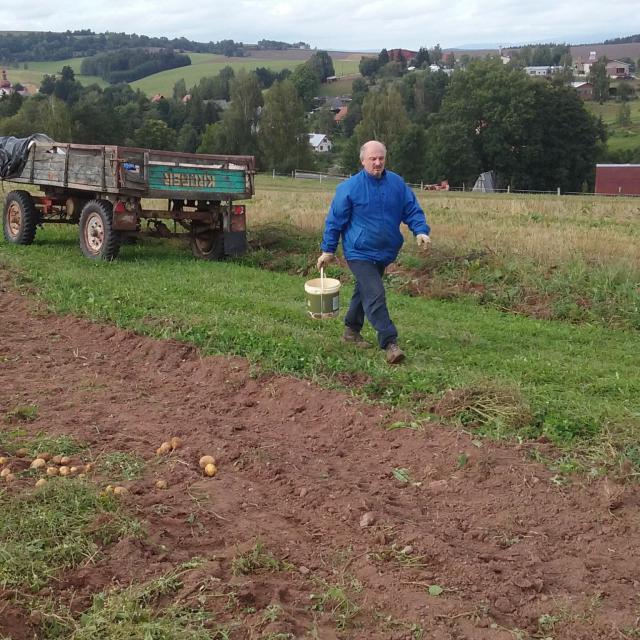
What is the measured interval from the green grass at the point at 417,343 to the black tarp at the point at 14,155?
2.19 metres

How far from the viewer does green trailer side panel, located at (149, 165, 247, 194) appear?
12.6 metres

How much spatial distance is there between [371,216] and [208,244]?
22.9ft

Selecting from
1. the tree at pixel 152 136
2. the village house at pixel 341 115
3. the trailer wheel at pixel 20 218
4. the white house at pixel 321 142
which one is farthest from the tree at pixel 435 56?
the trailer wheel at pixel 20 218

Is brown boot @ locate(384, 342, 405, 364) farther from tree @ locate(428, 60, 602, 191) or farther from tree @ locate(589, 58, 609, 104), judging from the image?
tree @ locate(589, 58, 609, 104)

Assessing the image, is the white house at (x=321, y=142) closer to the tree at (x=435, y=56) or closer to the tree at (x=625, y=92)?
the tree at (x=625, y=92)

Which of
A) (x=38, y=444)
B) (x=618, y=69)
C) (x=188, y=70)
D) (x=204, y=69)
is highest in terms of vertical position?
(x=618, y=69)

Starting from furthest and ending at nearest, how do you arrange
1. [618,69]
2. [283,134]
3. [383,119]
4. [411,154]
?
[618,69]
[283,134]
[383,119]
[411,154]

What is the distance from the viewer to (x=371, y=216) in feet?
25.4

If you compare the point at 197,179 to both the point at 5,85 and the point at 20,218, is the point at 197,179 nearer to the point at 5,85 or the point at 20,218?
the point at 20,218

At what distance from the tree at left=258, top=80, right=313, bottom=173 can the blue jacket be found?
73.9 m

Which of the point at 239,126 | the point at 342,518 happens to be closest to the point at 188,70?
the point at 239,126

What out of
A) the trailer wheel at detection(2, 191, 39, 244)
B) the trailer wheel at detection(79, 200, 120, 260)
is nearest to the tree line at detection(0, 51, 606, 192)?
the trailer wheel at detection(2, 191, 39, 244)

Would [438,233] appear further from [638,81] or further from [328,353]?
[638,81]

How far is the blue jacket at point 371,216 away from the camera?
769 cm
